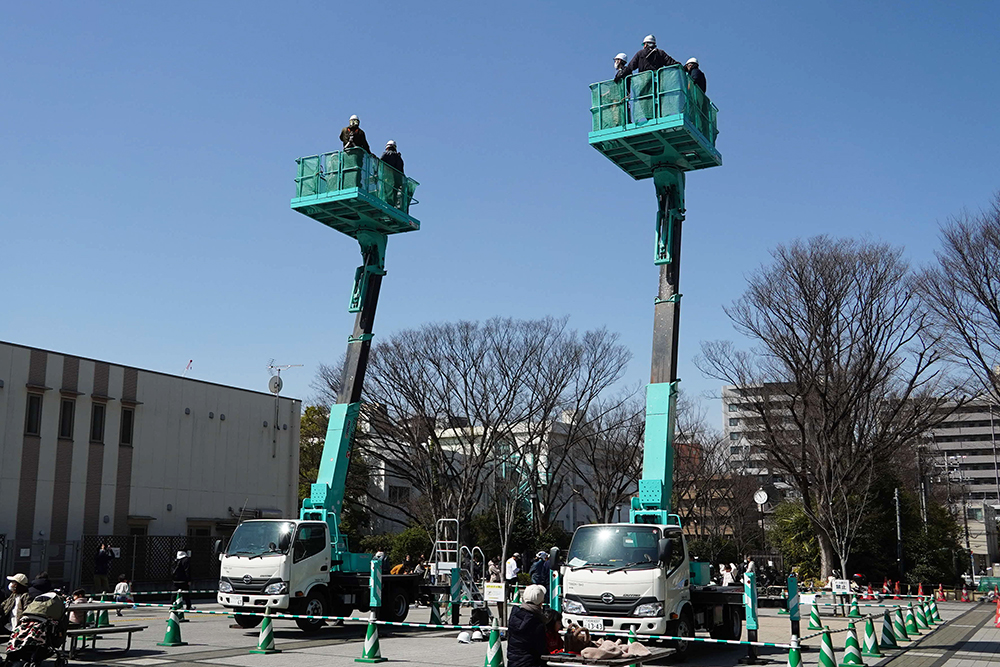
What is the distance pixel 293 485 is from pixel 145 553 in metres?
7.90

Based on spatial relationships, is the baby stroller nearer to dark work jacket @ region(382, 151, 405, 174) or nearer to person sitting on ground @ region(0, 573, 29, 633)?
person sitting on ground @ region(0, 573, 29, 633)

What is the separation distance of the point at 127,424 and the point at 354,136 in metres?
14.8

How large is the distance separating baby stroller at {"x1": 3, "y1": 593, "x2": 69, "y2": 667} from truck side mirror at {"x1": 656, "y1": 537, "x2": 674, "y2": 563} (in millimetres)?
8417

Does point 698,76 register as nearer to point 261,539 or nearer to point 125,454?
point 261,539

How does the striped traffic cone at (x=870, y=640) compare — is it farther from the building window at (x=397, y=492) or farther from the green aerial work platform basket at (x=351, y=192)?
the building window at (x=397, y=492)

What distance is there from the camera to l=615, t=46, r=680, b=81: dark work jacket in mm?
18219

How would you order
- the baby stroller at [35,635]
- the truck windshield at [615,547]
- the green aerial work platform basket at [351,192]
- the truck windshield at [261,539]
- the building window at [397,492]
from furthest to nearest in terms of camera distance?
1. the building window at [397,492]
2. the green aerial work platform basket at [351,192]
3. the truck windshield at [261,539]
4. the truck windshield at [615,547]
5. the baby stroller at [35,635]

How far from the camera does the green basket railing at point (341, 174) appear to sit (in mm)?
21219

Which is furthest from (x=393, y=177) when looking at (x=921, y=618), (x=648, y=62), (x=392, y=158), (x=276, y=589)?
(x=921, y=618)

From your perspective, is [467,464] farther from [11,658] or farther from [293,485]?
[11,658]

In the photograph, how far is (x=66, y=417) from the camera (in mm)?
28328

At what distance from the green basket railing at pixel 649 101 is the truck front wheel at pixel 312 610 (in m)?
11.4

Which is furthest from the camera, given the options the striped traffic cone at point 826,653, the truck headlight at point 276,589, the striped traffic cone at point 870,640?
the truck headlight at point 276,589

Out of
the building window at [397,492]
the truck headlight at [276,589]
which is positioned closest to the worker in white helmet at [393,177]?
the truck headlight at [276,589]
